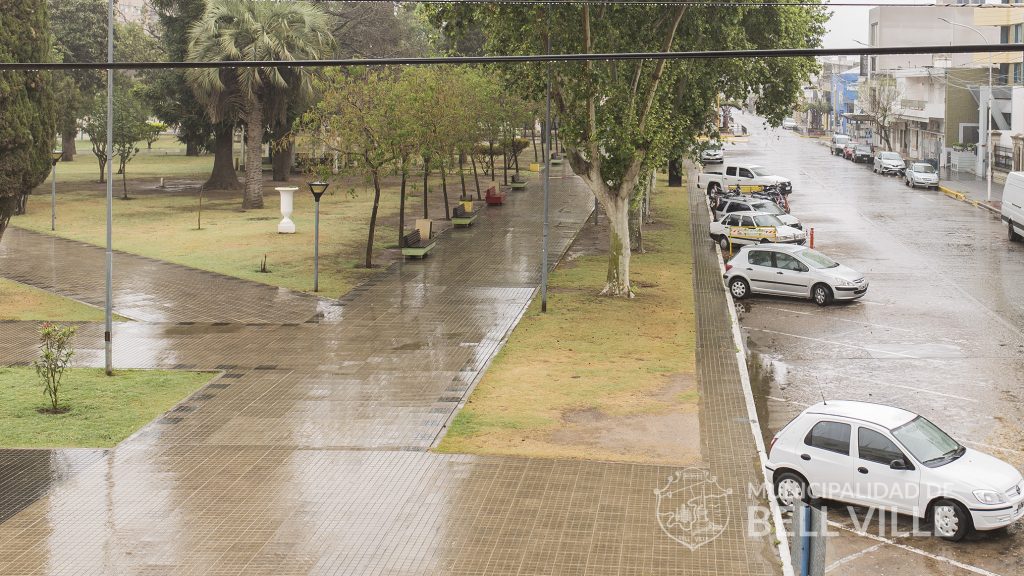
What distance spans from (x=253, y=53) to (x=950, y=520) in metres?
37.4

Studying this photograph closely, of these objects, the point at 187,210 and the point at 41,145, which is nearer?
the point at 41,145

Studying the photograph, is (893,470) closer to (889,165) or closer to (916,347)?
(916,347)

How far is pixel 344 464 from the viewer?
50.5ft

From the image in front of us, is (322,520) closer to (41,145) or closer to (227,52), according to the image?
(41,145)

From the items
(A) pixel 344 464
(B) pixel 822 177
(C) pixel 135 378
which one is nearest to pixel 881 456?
(A) pixel 344 464

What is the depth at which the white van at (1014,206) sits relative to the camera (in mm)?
35269

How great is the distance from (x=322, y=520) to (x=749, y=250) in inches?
694

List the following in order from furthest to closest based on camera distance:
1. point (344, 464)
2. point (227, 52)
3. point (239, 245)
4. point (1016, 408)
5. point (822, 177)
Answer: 1. point (822, 177)
2. point (227, 52)
3. point (239, 245)
4. point (1016, 408)
5. point (344, 464)

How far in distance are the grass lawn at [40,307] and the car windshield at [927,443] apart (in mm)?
18449

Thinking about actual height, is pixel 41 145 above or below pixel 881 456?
above

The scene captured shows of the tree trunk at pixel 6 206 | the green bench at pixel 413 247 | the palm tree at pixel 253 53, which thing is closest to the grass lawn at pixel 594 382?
the green bench at pixel 413 247

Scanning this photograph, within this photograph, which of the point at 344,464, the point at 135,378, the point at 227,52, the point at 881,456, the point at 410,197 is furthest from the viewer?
the point at 410,197

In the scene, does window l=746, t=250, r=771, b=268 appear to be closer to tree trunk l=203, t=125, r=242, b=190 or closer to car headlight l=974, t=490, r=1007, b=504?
car headlight l=974, t=490, r=1007, b=504

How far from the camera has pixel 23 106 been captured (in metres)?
25.8
